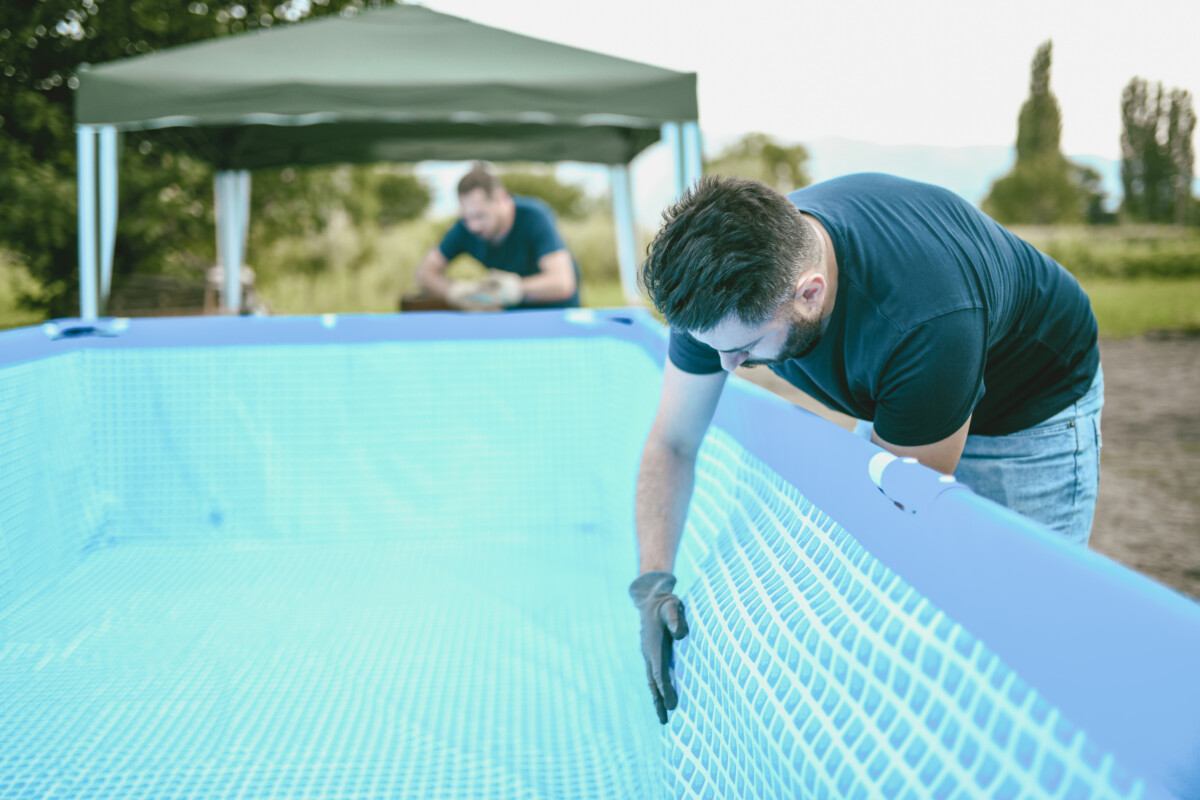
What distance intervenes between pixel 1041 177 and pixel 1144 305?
927cm

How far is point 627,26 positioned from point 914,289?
2160 centimetres

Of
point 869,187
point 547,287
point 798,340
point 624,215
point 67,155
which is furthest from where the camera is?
point 67,155

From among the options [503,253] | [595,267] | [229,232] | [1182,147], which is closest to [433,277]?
[503,253]

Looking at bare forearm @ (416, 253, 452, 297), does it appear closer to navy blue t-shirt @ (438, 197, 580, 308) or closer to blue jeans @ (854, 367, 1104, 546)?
navy blue t-shirt @ (438, 197, 580, 308)

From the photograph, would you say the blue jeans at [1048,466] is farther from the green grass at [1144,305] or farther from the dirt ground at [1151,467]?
the green grass at [1144,305]

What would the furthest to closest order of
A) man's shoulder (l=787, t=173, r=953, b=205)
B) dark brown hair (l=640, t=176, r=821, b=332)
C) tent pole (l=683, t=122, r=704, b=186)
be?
tent pole (l=683, t=122, r=704, b=186) → man's shoulder (l=787, t=173, r=953, b=205) → dark brown hair (l=640, t=176, r=821, b=332)

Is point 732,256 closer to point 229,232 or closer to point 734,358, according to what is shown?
point 734,358

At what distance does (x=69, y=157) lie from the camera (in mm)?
7387

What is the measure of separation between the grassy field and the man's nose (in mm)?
11277

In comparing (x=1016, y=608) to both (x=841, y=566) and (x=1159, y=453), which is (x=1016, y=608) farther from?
(x=1159, y=453)

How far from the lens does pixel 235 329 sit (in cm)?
276

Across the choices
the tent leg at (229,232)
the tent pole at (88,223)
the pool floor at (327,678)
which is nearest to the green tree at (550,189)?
the tent leg at (229,232)

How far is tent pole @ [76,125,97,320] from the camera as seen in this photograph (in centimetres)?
419

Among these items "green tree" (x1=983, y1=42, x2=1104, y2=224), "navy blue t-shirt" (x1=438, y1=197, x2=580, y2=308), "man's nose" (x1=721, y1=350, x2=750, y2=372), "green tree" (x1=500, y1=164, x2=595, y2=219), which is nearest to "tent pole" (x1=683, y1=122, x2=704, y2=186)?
"navy blue t-shirt" (x1=438, y1=197, x2=580, y2=308)
